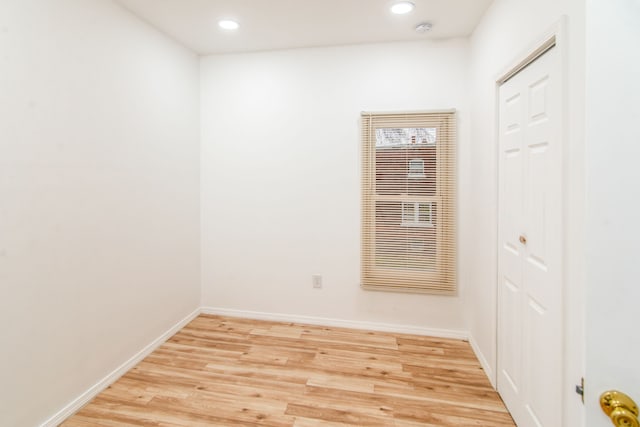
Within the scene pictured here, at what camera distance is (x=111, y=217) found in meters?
2.41

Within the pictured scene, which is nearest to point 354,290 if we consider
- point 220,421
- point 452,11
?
point 220,421

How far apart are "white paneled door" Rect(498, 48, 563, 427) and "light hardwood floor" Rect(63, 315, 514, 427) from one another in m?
0.42

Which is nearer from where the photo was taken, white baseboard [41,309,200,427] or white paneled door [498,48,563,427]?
white paneled door [498,48,563,427]

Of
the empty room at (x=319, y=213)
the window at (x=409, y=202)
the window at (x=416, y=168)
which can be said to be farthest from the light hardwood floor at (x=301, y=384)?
the window at (x=416, y=168)

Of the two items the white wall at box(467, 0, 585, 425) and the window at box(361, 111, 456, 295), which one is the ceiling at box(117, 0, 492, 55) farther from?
the window at box(361, 111, 456, 295)

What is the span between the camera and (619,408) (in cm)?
68

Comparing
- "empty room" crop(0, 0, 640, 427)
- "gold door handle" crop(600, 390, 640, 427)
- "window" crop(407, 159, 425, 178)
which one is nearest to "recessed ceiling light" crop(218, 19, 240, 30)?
"empty room" crop(0, 0, 640, 427)

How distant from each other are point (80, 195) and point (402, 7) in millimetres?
2610

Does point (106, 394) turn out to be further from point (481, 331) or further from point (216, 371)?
point (481, 331)

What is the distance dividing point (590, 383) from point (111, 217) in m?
2.70

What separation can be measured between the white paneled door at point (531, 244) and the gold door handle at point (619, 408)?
34.7 inches

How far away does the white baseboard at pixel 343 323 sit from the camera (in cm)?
315

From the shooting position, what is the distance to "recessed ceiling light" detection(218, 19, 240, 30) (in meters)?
2.76

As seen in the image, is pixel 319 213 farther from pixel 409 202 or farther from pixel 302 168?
pixel 409 202
